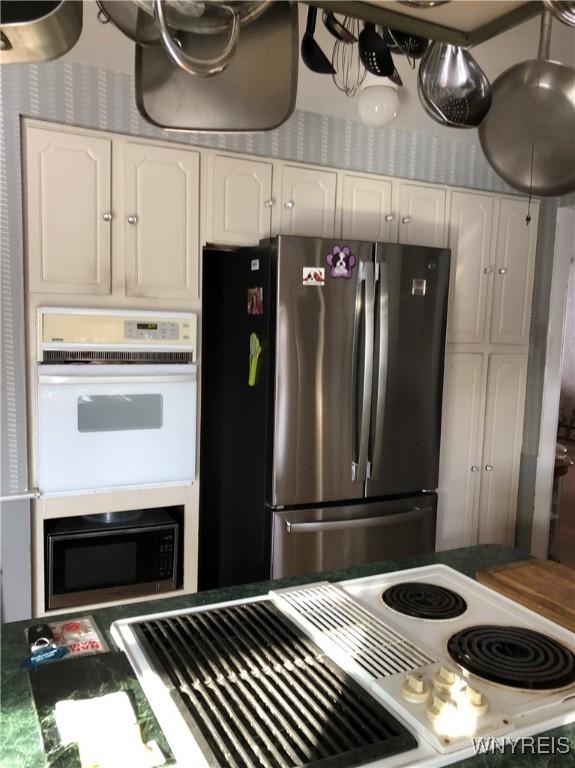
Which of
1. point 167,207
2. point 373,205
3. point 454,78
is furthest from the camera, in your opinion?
point 373,205

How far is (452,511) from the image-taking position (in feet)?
11.1

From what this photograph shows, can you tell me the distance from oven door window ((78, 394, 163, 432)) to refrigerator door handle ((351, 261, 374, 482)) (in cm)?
82

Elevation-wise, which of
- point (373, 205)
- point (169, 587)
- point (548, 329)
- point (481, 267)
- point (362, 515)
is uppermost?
point (373, 205)

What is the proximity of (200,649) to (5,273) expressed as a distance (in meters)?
1.73

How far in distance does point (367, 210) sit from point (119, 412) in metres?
1.55

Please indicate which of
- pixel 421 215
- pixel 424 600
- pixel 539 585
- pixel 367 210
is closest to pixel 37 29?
pixel 424 600

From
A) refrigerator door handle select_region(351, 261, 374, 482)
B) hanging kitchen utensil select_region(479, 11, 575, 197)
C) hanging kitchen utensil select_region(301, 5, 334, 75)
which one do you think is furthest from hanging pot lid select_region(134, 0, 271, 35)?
refrigerator door handle select_region(351, 261, 374, 482)

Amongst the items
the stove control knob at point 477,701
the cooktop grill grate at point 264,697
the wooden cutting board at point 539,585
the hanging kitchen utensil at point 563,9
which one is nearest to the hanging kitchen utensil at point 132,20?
the hanging kitchen utensil at point 563,9

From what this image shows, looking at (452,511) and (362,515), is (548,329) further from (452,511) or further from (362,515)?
(362,515)

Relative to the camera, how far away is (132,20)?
1.04 meters

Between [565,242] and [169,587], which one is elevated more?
[565,242]

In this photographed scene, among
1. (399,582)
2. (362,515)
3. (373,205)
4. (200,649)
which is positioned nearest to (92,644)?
(200,649)

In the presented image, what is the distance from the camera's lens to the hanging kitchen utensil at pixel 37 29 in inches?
32.7

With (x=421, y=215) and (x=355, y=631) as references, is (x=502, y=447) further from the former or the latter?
(x=355, y=631)
